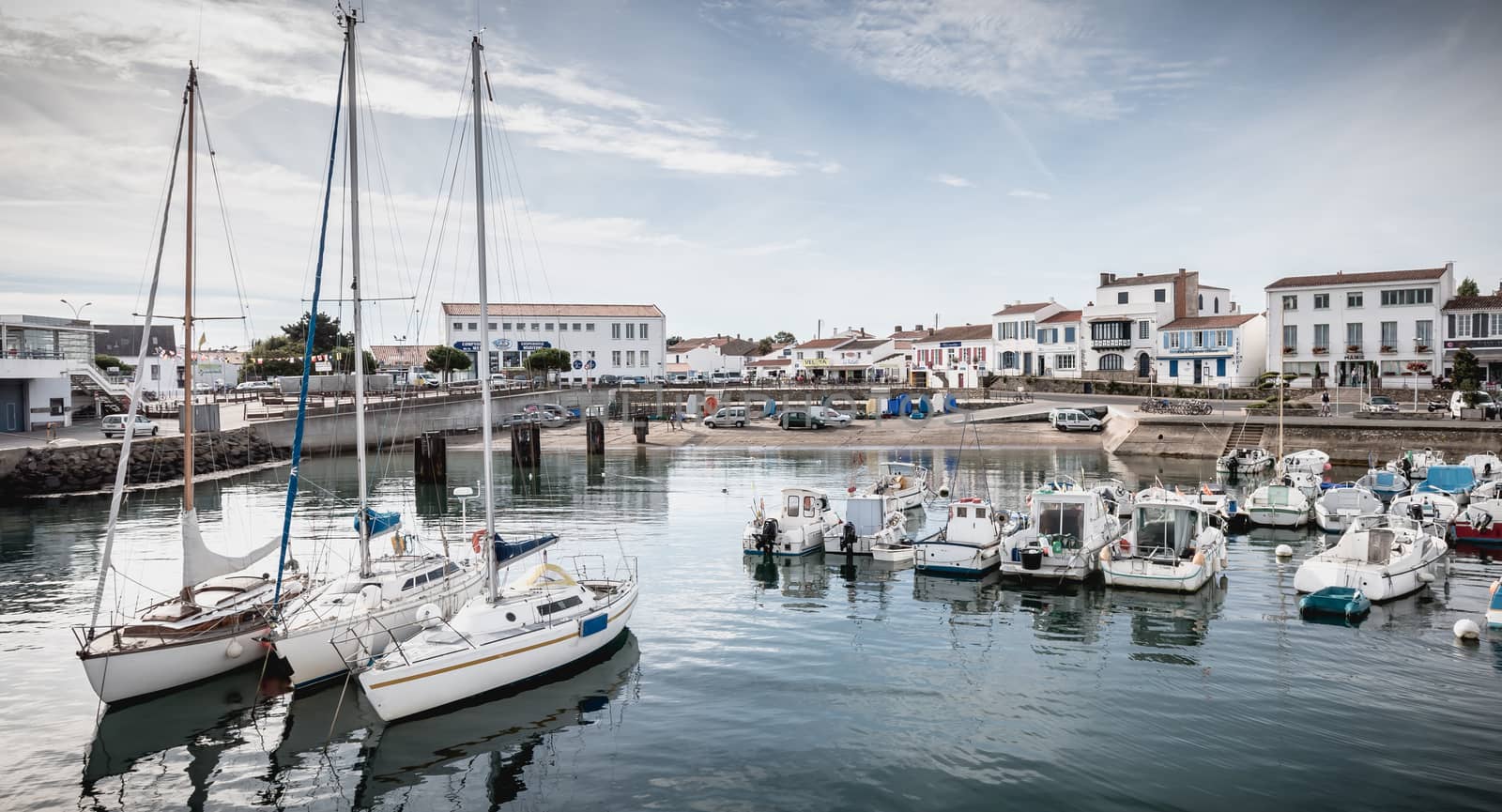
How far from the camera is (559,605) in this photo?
2017 centimetres

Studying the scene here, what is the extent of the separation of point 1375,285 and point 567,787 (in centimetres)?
8071

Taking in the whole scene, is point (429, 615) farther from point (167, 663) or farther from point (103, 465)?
point (103, 465)

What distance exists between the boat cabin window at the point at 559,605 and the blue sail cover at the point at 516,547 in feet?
14.8

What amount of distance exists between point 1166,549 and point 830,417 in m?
A: 54.2

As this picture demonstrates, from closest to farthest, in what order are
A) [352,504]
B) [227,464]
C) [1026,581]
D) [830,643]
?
[830,643], [1026,581], [352,504], [227,464]

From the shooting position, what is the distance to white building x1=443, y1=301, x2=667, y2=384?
354 ft

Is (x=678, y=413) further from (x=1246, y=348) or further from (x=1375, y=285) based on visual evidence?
(x=1375, y=285)

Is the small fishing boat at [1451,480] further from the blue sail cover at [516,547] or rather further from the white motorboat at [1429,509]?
the blue sail cover at [516,547]

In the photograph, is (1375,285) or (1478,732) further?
(1375,285)

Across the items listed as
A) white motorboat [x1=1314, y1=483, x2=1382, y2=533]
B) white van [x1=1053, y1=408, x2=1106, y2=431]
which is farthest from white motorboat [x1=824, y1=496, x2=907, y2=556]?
white van [x1=1053, y1=408, x2=1106, y2=431]

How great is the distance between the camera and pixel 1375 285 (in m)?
72.2

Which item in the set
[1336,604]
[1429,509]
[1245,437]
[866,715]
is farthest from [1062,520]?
[1245,437]

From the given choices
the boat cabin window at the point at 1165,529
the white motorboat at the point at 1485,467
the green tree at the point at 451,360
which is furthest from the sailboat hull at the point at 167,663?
the green tree at the point at 451,360

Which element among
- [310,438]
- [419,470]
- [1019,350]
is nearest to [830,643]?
[419,470]
